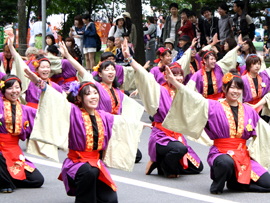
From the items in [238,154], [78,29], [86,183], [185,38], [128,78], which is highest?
[78,29]

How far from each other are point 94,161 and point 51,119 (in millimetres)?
562

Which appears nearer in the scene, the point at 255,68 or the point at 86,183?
the point at 86,183

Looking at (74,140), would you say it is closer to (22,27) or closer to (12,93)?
(12,93)

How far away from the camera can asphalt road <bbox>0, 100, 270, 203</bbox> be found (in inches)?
189

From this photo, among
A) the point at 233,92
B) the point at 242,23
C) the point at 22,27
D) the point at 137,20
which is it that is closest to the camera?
the point at 233,92

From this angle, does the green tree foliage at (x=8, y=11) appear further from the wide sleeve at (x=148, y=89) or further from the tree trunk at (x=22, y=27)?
the wide sleeve at (x=148, y=89)

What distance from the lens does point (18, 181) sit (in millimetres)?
5145

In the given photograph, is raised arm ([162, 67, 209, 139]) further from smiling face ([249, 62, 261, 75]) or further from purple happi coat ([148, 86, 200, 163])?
smiling face ([249, 62, 261, 75])

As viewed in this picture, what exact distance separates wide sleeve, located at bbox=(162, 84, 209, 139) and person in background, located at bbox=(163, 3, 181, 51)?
6265 mm

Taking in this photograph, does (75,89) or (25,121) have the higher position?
(75,89)

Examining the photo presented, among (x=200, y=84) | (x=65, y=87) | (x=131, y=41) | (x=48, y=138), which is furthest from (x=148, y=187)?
(x=131, y=41)

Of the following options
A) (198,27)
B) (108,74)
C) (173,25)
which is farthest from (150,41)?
(108,74)

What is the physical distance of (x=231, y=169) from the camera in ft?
15.9

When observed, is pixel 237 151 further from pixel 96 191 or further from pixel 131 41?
pixel 131 41
